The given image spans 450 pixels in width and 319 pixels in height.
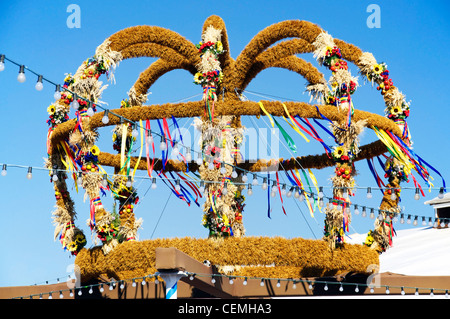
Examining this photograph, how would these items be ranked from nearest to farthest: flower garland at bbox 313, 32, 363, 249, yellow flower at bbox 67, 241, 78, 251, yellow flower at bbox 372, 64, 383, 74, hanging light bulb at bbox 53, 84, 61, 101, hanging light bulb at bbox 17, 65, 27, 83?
hanging light bulb at bbox 17, 65, 27, 83, hanging light bulb at bbox 53, 84, 61, 101, flower garland at bbox 313, 32, 363, 249, yellow flower at bbox 67, 241, 78, 251, yellow flower at bbox 372, 64, 383, 74

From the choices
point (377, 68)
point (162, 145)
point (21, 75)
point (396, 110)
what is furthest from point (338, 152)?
point (21, 75)

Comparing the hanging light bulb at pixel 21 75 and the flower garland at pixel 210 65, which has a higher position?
the flower garland at pixel 210 65

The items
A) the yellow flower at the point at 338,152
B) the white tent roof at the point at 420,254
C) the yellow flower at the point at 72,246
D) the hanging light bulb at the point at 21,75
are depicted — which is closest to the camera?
the hanging light bulb at the point at 21,75

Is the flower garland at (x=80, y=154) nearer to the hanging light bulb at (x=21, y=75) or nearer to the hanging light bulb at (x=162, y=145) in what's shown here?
the hanging light bulb at (x=162, y=145)

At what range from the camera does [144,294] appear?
15844 millimetres

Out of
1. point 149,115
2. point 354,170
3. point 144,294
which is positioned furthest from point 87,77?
point 354,170

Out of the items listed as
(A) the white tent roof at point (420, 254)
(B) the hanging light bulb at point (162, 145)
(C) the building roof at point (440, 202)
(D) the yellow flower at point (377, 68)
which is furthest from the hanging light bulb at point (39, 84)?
(C) the building roof at point (440, 202)

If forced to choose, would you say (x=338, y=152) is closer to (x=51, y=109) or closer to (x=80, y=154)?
(x=80, y=154)

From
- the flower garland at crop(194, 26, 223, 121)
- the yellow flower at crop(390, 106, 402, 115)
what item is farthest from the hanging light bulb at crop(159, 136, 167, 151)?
the yellow flower at crop(390, 106, 402, 115)

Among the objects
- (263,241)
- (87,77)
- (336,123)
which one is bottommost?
(263,241)

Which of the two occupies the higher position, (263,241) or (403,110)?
(403,110)

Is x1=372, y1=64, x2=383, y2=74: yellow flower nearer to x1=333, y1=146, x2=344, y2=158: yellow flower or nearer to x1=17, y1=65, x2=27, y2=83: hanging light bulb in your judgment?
x1=333, y1=146, x2=344, y2=158: yellow flower
